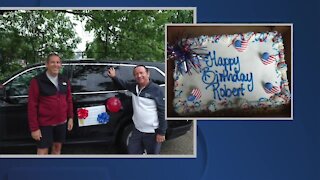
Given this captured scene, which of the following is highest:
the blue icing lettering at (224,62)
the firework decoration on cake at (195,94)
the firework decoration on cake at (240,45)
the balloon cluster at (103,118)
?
the firework decoration on cake at (240,45)

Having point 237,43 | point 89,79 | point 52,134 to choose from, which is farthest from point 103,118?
Result: point 237,43

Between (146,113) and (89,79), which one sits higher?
(89,79)

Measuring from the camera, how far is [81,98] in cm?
293

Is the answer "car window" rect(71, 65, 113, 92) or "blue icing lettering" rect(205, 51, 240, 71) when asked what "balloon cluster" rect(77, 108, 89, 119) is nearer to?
"car window" rect(71, 65, 113, 92)

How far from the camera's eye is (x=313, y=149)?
9.86 ft

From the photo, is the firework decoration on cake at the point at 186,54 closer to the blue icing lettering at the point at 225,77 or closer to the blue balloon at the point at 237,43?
the blue icing lettering at the point at 225,77

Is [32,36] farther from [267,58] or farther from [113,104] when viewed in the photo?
[267,58]

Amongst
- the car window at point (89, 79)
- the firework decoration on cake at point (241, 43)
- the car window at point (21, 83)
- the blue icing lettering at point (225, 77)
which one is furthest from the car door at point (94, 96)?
the firework decoration on cake at point (241, 43)

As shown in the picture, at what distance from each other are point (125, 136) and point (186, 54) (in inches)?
32.2

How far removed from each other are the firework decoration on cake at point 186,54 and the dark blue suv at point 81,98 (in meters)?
0.13

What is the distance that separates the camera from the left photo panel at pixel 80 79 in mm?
2932

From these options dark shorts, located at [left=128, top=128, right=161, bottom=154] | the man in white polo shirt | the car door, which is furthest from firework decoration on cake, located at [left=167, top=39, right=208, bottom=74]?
dark shorts, located at [left=128, top=128, right=161, bottom=154]

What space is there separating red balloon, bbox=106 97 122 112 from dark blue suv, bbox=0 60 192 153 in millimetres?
29

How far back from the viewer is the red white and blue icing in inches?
116
